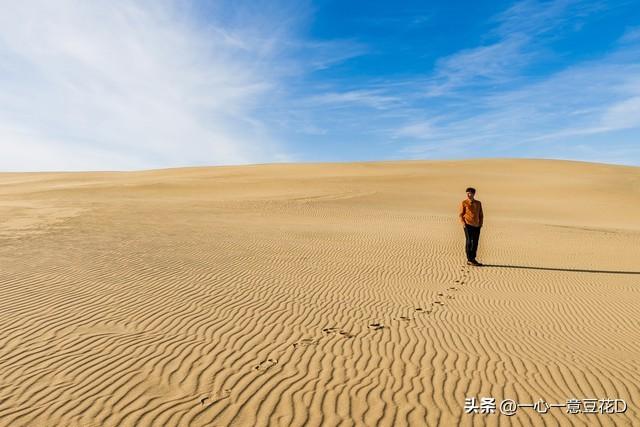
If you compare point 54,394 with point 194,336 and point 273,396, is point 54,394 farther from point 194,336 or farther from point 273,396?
point 273,396

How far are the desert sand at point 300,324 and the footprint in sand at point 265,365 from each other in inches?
1.2

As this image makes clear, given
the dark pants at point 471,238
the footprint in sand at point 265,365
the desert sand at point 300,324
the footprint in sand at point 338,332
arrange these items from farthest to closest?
the dark pants at point 471,238 → the footprint in sand at point 338,332 → the footprint in sand at point 265,365 → the desert sand at point 300,324

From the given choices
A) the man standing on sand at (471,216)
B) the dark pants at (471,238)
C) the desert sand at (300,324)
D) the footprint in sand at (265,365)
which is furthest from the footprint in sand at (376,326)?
the dark pants at (471,238)

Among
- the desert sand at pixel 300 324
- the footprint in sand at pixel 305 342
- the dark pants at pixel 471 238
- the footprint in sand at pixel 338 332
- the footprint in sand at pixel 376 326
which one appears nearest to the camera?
the desert sand at pixel 300 324

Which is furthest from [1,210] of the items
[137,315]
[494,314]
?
[494,314]

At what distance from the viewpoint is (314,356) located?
6.38 metres

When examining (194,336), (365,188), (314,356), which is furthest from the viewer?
(365,188)

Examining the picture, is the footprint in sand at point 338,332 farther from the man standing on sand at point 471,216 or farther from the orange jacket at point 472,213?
the orange jacket at point 472,213

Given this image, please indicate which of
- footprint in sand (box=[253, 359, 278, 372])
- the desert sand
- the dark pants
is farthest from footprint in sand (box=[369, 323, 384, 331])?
the dark pants

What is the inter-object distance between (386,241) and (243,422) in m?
13.3

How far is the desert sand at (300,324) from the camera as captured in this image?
16.7 ft

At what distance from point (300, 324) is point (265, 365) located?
70.5 inches

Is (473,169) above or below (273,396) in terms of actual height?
above

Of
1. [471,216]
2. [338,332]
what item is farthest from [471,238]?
[338,332]
